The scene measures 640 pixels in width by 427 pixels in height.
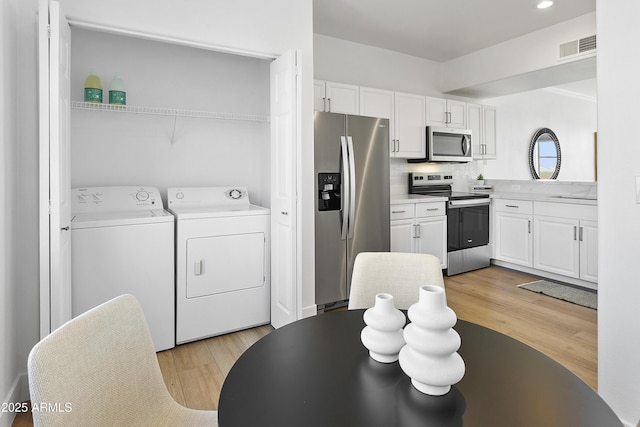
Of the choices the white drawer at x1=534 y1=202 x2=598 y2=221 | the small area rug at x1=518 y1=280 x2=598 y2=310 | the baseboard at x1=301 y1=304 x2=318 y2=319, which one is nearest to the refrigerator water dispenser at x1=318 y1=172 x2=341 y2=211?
the baseboard at x1=301 y1=304 x2=318 y2=319

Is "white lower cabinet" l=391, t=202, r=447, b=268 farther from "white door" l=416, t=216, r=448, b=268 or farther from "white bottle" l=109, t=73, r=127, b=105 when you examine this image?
"white bottle" l=109, t=73, r=127, b=105

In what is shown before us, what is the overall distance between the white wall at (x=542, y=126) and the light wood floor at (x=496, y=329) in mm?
2574

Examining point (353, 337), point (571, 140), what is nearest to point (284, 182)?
point (353, 337)

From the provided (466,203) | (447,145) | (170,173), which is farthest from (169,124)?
(466,203)

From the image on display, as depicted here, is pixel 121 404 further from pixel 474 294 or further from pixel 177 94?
pixel 474 294

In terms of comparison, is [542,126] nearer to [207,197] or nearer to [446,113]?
[446,113]

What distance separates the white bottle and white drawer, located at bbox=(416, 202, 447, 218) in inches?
119

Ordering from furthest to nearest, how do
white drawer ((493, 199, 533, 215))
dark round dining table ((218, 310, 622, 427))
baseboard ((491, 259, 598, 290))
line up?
white drawer ((493, 199, 533, 215)) → baseboard ((491, 259, 598, 290)) → dark round dining table ((218, 310, 622, 427))

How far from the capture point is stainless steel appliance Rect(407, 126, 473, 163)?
181 inches

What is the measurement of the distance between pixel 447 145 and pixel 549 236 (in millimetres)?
1585

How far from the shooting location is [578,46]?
3.66m

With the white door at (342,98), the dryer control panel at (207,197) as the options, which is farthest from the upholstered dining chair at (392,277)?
the white door at (342,98)

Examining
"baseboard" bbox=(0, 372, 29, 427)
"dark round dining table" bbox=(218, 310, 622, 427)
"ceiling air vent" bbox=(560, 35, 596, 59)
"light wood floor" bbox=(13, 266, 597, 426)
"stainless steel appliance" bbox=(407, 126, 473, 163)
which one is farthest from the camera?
"stainless steel appliance" bbox=(407, 126, 473, 163)

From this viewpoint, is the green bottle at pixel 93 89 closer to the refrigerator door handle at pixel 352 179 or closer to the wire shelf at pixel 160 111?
Result: the wire shelf at pixel 160 111
